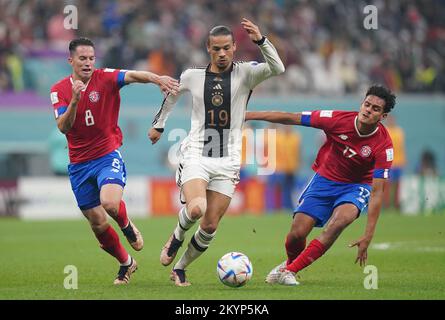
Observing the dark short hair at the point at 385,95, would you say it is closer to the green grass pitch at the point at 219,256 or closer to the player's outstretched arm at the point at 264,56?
the player's outstretched arm at the point at 264,56

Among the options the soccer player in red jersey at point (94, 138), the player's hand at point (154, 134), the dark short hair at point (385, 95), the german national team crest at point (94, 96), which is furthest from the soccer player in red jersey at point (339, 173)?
the german national team crest at point (94, 96)

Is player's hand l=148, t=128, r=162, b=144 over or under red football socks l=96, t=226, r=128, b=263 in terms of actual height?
over

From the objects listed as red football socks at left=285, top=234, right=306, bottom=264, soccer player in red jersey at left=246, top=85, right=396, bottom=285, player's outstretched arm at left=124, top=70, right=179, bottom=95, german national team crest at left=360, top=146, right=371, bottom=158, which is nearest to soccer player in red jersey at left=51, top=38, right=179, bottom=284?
player's outstretched arm at left=124, top=70, right=179, bottom=95

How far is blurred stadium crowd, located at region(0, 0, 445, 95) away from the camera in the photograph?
1010 inches

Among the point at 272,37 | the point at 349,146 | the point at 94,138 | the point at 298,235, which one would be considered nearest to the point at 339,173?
the point at 349,146

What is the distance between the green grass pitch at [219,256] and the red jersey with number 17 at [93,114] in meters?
1.52

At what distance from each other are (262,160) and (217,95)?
1378 centimetres

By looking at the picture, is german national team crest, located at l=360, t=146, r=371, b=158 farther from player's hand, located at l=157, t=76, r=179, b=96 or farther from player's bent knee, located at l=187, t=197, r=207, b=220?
player's hand, located at l=157, t=76, r=179, b=96

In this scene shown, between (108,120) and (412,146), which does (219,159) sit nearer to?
(108,120)

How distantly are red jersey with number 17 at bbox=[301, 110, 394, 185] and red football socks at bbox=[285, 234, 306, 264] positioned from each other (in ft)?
2.65

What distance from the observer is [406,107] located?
27266 millimetres

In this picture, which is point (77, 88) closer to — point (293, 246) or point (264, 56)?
point (264, 56)

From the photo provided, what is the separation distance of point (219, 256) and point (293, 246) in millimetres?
3822

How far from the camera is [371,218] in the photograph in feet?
33.0
